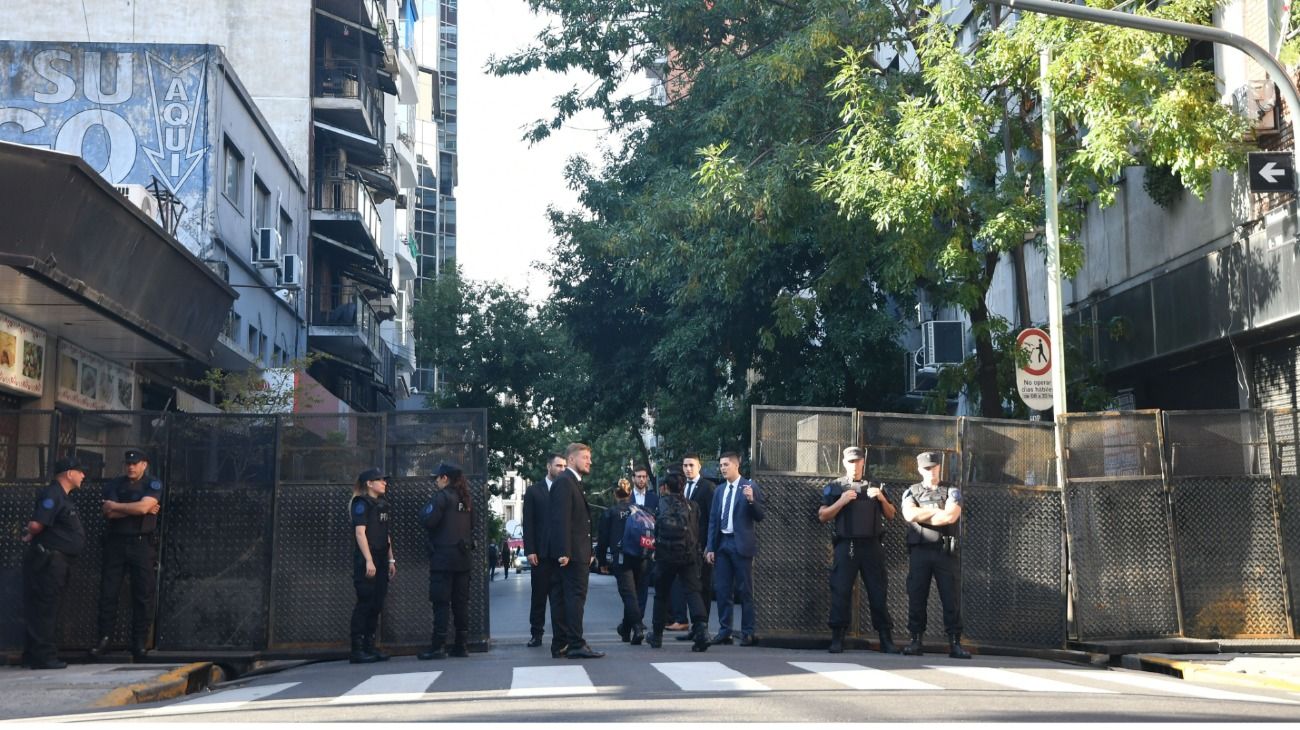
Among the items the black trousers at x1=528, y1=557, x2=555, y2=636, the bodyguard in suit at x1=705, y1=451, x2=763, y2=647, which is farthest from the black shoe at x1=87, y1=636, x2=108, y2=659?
the bodyguard in suit at x1=705, y1=451, x2=763, y2=647

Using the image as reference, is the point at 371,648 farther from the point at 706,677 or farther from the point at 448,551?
the point at 706,677

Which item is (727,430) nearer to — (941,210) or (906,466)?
(941,210)

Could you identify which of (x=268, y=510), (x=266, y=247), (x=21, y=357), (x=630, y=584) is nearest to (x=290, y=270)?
(x=266, y=247)

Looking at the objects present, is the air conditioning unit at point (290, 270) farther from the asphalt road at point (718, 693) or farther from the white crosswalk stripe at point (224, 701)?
the white crosswalk stripe at point (224, 701)

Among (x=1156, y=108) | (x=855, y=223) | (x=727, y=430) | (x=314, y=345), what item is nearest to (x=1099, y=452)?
(x=1156, y=108)

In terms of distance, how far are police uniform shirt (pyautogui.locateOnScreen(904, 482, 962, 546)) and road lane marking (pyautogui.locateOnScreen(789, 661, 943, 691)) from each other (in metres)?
2.04

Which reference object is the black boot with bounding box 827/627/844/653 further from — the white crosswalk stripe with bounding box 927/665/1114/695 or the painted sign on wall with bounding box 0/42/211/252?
the painted sign on wall with bounding box 0/42/211/252

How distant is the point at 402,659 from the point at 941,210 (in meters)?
8.70

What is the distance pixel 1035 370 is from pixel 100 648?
11.1 m

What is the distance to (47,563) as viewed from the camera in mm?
14328

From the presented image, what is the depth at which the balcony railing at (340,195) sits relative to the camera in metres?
45.6

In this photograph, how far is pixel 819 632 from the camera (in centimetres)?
1580

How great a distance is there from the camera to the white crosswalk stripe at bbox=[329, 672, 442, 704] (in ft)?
34.5

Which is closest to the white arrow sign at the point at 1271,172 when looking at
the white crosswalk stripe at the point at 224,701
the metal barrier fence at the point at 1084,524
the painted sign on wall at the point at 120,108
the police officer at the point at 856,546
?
the metal barrier fence at the point at 1084,524
